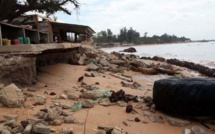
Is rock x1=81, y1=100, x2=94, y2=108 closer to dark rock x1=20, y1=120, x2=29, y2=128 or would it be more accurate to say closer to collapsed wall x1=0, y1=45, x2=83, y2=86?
dark rock x1=20, y1=120, x2=29, y2=128

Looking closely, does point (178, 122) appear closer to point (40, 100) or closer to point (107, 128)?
point (107, 128)

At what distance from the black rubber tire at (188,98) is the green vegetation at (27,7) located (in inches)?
398

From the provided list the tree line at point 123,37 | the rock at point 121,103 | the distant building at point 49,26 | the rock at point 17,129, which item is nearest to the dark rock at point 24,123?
the rock at point 17,129

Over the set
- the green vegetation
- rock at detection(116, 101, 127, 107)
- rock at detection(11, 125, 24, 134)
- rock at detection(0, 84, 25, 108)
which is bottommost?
rock at detection(116, 101, 127, 107)

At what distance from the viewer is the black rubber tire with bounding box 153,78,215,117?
5012 millimetres

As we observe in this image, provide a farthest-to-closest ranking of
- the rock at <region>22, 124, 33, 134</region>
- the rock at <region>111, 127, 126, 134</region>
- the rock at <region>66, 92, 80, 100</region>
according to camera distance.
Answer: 1. the rock at <region>66, 92, 80, 100</region>
2. the rock at <region>111, 127, 126, 134</region>
3. the rock at <region>22, 124, 33, 134</region>

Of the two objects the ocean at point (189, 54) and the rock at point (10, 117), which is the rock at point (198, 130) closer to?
the rock at point (10, 117)

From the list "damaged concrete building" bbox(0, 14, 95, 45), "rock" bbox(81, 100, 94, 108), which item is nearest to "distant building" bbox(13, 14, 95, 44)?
"damaged concrete building" bbox(0, 14, 95, 45)

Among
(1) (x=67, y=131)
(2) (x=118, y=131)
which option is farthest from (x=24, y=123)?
(2) (x=118, y=131)

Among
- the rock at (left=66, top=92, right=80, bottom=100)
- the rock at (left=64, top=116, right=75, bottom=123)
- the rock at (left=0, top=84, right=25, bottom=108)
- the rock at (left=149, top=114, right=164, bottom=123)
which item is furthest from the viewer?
the rock at (left=66, top=92, right=80, bottom=100)

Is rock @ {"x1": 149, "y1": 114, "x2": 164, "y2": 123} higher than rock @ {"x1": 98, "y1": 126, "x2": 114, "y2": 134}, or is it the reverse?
rock @ {"x1": 98, "y1": 126, "x2": 114, "y2": 134}

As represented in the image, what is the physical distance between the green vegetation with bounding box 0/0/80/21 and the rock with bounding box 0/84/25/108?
9.11 metres

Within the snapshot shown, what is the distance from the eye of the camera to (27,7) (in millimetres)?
14086

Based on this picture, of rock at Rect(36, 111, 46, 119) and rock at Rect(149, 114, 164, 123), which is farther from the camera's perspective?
rock at Rect(149, 114, 164, 123)
